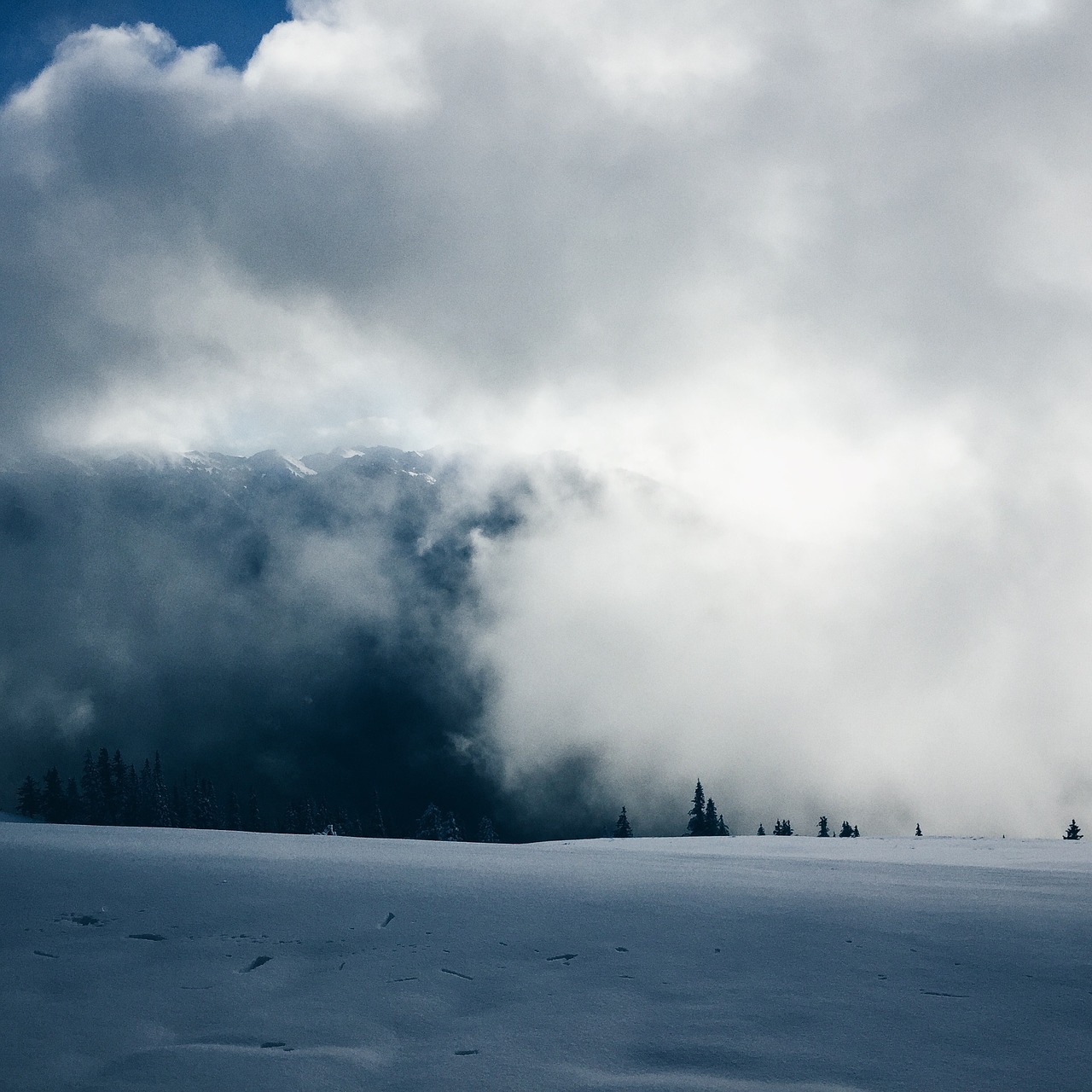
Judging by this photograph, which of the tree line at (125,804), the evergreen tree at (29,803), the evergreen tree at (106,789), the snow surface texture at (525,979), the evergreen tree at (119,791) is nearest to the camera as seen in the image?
the snow surface texture at (525,979)

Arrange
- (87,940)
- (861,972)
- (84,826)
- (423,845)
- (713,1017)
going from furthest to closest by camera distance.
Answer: (84,826) → (423,845) → (87,940) → (861,972) → (713,1017)

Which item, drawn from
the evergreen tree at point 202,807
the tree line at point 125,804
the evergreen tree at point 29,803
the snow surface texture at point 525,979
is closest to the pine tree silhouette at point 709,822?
the tree line at point 125,804

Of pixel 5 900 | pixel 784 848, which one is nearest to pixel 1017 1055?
pixel 5 900

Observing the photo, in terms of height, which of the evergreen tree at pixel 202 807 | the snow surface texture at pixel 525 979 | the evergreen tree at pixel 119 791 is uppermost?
the snow surface texture at pixel 525 979

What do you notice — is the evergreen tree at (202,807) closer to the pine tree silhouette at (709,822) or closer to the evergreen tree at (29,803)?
the evergreen tree at (29,803)

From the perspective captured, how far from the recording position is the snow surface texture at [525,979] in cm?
529

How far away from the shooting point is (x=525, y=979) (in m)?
6.74

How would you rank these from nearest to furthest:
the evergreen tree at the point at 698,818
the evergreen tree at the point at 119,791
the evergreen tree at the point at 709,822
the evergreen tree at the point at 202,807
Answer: the evergreen tree at the point at 709,822
the evergreen tree at the point at 698,818
the evergreen tree at the point at 119,791
the evergreen tree at the point at 202,807

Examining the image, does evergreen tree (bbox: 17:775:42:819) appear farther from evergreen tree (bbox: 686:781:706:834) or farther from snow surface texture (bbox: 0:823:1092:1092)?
snow surface texture (bbox: 0:823:1092:1092)

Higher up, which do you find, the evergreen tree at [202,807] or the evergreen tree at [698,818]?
the evergreen tree at [698,818]

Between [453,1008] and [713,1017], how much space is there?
2290mm

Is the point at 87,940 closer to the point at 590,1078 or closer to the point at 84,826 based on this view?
the point at 590,1078

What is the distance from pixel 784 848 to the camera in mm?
17734

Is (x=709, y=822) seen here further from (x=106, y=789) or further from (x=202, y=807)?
(x=106, y=789)
